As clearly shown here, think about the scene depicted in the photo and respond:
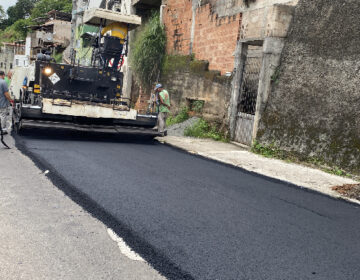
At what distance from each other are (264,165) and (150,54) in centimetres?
951

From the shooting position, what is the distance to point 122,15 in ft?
38.6

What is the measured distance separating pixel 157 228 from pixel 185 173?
3.17 metres

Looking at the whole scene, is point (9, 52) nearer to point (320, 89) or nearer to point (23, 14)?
point (23, 14)

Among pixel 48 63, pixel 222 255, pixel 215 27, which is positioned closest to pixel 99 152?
pixel 48 63

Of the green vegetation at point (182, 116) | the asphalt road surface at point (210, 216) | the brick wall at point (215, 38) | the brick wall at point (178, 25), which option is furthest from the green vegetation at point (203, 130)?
the asphalt road surface at point (210, 216)

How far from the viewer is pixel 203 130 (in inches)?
529

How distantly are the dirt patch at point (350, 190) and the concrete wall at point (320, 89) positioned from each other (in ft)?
3.53

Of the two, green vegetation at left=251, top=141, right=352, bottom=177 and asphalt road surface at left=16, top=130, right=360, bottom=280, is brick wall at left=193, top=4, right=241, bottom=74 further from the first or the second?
asphalt road surface at left=16, top=130, right=360, bottom=280

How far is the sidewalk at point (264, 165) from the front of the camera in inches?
295

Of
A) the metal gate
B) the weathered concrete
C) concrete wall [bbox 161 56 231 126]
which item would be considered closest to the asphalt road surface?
the weathered concrete

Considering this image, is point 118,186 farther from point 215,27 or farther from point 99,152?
point 215,27

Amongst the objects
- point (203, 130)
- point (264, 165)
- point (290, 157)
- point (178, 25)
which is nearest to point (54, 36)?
point (178, 25)

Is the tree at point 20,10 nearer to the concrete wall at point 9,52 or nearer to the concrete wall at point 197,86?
the concrete wall at point 9,52

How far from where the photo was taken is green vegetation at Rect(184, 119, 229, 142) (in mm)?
13016
